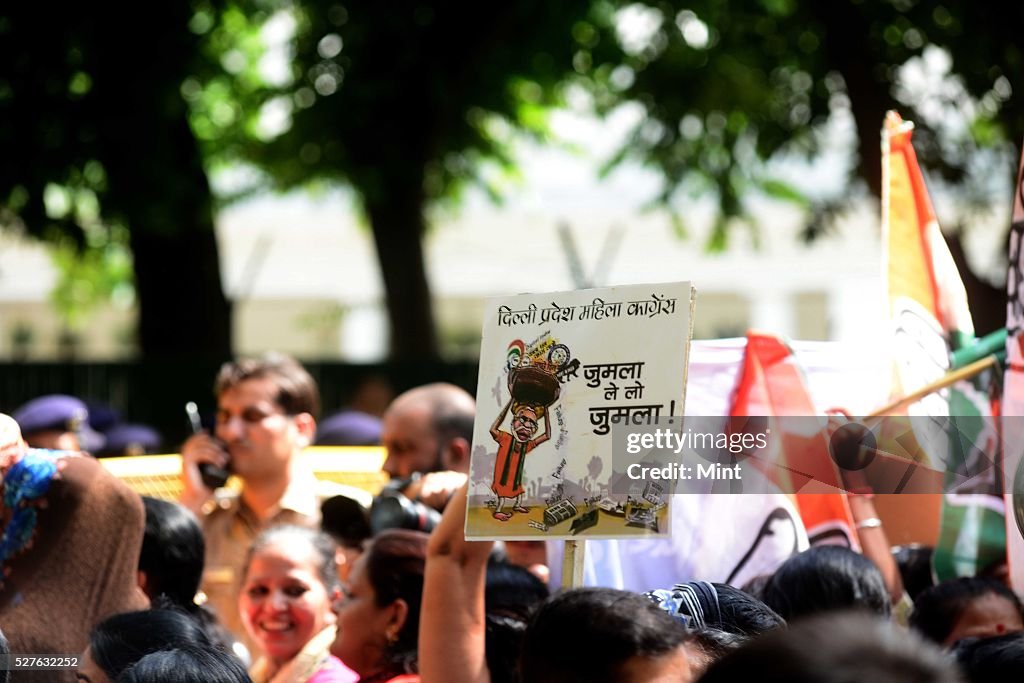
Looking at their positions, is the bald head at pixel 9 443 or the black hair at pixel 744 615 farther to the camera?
the bald head at pixel 9 443

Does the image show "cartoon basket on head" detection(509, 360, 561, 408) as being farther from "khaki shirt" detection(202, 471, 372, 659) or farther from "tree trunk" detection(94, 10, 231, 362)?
"tree trunk" detection(94, 10, 231, 362)

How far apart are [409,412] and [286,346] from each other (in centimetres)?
2944

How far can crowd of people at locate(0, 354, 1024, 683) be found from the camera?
100 inches

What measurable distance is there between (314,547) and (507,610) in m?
0.85

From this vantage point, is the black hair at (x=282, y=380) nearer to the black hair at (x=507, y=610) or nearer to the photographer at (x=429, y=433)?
the photographer at (x=429, y=433)

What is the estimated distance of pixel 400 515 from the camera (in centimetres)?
392

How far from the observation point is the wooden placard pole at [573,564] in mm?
3018

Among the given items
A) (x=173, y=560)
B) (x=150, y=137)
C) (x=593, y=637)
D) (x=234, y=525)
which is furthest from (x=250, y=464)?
(x=150, y=137)

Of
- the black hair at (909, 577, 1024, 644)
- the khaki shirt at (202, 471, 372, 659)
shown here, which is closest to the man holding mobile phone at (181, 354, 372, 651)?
the khaki shirt at (202, 471, 372, 659)

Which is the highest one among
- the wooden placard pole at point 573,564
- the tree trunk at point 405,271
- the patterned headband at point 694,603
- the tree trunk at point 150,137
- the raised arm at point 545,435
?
the tree trunk at point 150,137

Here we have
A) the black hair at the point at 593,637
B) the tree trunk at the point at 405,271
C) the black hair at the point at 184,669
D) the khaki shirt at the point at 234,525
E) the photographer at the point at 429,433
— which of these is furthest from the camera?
the tree trunk at the point at 405,271

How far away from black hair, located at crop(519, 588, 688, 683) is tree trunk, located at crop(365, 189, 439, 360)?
10.3 metres

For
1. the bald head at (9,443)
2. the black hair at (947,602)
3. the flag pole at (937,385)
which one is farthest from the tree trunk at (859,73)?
the bald head at (9,443)

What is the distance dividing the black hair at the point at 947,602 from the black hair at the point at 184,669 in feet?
5.67
